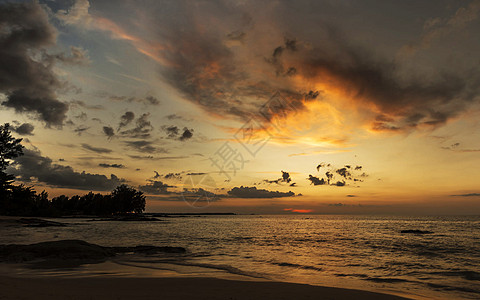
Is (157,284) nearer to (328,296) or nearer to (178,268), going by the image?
(178,268)

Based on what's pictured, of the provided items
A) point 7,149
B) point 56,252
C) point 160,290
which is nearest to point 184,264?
point 160,290

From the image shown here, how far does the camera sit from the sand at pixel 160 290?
36.2ft

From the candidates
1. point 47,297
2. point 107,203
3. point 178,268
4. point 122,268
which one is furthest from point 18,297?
point 107,203

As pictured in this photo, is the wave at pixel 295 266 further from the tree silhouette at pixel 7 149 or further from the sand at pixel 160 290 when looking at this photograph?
the tree silhouette at pixel 7 149

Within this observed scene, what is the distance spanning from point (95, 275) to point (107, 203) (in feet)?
662

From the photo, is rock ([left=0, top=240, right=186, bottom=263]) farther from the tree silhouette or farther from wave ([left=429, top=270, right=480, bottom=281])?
the tree silhouette

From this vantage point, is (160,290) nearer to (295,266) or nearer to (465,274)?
(295,266)

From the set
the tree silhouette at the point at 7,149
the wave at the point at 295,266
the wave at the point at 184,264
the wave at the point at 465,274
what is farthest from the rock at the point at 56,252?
the tree silhouette at the point at 7,149

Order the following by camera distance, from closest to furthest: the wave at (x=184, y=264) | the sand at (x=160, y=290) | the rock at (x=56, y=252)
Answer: the sand at (x=160, y=290) < the wave at (x=184, y=264) < the rock at (x=56, y=252)

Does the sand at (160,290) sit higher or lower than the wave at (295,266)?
higher

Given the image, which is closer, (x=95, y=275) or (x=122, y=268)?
(x=95, y=275)

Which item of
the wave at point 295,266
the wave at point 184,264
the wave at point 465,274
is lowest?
the wave at point 465,274

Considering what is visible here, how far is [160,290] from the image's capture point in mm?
12586

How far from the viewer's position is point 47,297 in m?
10.2
